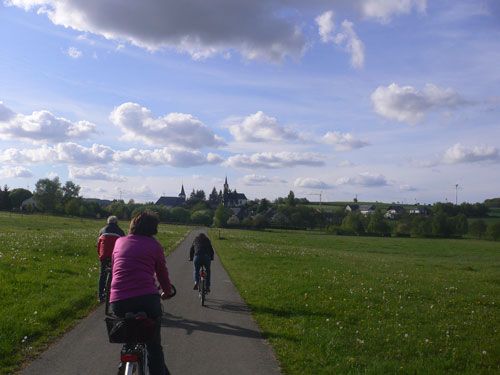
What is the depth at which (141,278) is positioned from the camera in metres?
5.44

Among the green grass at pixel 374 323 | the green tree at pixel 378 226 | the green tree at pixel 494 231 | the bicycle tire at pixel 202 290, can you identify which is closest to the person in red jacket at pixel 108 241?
the bicycle tire at pixel 202 290

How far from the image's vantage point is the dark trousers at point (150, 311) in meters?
5.33

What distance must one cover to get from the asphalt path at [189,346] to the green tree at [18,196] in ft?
538

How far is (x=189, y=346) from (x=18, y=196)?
177132 millimetres

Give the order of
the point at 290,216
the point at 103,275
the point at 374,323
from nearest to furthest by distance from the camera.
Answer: the point at 374,323, the point at 103,275, the point at 290,216

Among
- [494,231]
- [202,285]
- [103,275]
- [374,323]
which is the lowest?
[374,323]

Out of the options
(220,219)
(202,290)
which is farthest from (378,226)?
(202,290)

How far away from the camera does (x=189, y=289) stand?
15148 mm

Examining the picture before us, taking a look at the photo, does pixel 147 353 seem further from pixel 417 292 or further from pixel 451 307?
pixel 417 292

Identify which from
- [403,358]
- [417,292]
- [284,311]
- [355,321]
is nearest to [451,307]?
[417,292]

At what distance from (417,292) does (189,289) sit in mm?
6708

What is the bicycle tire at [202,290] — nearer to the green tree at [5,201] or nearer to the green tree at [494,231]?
the green tree at [494,231]

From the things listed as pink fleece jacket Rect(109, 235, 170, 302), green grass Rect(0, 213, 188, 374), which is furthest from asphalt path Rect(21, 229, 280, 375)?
pink fleece jacket Rect(109, 235, 170, 302)

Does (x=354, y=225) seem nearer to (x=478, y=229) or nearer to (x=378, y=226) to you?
(x=378, y=226)
